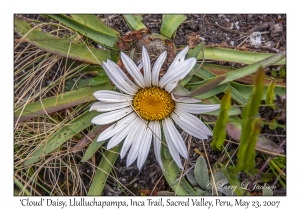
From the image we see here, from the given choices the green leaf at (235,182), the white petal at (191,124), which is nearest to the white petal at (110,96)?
the white petal at (191,124)

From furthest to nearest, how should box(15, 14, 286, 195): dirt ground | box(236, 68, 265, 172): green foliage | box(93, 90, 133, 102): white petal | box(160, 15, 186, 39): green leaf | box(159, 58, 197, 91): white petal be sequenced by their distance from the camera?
box(15, 14, 286, 195): dirt ground < box(160, 15, 186, 39): green leaf < box(93, 90, 133, 102): white petal < box(159, 58, 197, 91): white petal < box(236, 68, 265, 172): green foliage

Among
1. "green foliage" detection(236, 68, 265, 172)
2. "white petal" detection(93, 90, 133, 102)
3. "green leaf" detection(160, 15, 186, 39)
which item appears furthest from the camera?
"green leaf" detection(160, 15, 186, 39)

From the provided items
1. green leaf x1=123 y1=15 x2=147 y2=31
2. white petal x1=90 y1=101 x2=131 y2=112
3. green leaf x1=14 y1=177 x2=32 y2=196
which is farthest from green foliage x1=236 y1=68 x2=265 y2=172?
green leaf x1=14 y1=177 x2=32 y2=196

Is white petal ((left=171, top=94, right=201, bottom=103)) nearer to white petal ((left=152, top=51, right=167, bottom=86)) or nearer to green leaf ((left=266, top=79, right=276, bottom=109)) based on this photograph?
white petal ((left=152, top=51, right=167, bottom=86))

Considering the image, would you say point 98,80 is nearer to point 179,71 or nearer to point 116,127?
point 116,127

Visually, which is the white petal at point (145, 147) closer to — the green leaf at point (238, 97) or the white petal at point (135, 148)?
the white petal at point (135, 148)

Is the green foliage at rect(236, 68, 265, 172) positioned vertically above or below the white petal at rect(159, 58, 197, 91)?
below

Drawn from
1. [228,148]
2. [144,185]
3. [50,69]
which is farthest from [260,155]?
[50,69]
